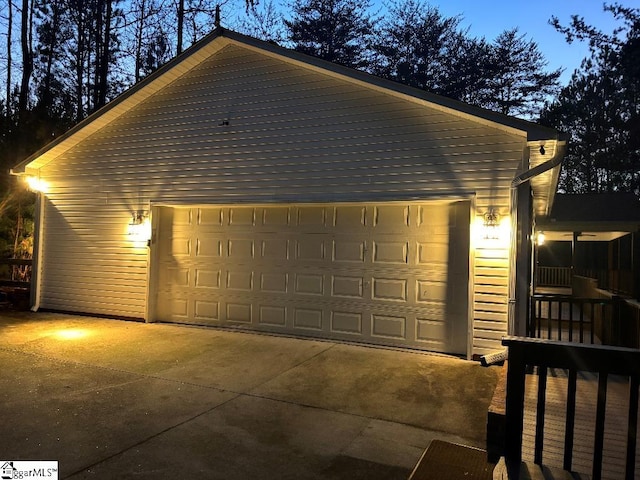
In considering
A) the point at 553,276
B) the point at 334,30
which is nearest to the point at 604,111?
the point at 553,276

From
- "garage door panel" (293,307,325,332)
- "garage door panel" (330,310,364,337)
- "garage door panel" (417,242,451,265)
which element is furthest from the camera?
"garage door panel" (293,307,325,332)

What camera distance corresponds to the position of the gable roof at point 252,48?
18.1 ft

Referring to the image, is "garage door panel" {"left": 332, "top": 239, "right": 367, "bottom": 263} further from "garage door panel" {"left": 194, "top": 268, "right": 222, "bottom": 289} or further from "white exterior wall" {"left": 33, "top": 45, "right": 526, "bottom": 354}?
"garage door panel" {"left": 194, "top": 268, "right": 222, "bottom": 289}

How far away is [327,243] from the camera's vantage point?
272 inches

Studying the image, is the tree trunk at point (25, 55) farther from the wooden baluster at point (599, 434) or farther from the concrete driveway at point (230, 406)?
the wooden baluster at point (599, 434)

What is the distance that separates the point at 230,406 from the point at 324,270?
3.09 meters

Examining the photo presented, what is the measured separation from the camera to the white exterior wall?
5.83 metres

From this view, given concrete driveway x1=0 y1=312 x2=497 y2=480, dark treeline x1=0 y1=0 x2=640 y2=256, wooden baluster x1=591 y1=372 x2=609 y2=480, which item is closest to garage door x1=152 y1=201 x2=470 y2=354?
concrete driveway x1=0 y1=312 x2=497 y2=480

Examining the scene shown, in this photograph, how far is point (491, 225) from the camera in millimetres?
5695

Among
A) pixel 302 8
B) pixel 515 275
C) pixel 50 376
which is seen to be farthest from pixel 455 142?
pixel 302 8

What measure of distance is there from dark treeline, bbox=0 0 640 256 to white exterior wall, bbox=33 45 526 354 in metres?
8.74

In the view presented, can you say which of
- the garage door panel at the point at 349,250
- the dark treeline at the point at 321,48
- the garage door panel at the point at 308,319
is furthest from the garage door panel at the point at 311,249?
the dark treeline at the point at 321,48

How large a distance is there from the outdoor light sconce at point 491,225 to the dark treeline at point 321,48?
13.7m

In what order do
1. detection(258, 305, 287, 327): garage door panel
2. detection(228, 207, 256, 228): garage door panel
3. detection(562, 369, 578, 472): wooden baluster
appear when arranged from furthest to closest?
1. detection(228, 207, 256, 228): garage door panel
2. detection(258, 305, 287, 327): garage door panel
3. detection(562, 369, 578, 472): wooden baluster
